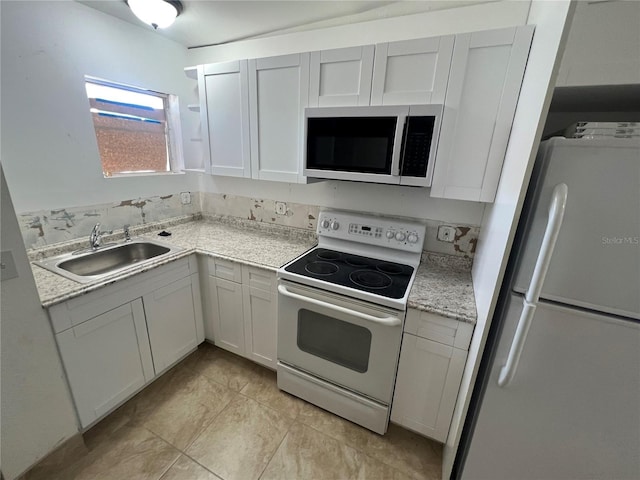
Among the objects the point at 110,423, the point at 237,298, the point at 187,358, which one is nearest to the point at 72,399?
the point at 110,423

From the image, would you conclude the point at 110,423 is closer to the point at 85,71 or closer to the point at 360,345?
the point at 360,345

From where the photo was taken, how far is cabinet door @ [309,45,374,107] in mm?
1465

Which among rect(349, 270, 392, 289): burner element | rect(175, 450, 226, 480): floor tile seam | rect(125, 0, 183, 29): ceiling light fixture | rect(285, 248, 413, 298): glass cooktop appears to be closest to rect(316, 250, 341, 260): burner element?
rect(285, 248, 413, 298): glass cooktop

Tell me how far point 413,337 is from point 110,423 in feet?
6.18

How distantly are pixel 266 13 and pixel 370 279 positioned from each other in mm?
1855

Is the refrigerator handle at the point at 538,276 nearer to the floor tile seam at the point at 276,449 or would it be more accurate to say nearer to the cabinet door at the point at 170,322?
the floor tile seam at the point at 276,449

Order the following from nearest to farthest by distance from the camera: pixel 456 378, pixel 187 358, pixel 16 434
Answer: pixel 16 434
pixel 456 378
pixel 187 358

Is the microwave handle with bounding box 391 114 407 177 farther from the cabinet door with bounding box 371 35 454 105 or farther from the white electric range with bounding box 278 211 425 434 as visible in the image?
the white electric range with bounding box 278 211 425 434

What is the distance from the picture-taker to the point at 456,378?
4.44 ft

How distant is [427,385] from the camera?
4.69 ft

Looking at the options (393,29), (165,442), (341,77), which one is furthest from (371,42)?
(165,442)

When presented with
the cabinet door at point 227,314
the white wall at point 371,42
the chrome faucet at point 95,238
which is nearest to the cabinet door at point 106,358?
the cabinet door at point 227,314

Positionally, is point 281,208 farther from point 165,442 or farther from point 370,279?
point 165,442

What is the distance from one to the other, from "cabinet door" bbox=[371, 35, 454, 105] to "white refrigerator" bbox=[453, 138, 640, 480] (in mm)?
640
